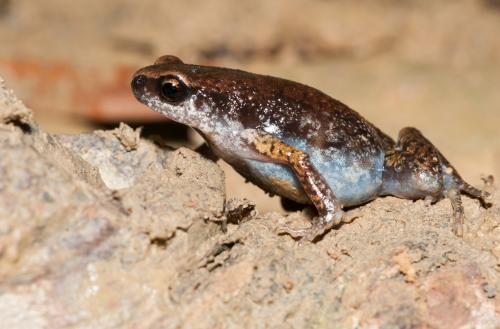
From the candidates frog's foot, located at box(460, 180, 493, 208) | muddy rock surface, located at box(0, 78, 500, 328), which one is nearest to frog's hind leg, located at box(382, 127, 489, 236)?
frog's foot, located at box(460, 180, 493, 208)

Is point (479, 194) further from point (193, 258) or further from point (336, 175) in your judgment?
point (193, 258)

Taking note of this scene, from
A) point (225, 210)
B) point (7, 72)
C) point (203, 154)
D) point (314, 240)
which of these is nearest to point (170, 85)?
point (203, 154)

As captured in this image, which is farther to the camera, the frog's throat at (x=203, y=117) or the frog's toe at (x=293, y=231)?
the frog's throat at (x=203, y=117)

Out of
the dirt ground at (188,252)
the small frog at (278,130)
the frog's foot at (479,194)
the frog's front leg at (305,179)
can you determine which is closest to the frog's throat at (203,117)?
the small frog at (278,130)

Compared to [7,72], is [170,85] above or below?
below

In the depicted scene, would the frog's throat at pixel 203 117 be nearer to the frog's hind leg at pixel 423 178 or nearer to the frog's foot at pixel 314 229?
the frog's foot at pixel 314 229

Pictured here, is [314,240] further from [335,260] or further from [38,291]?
[38,291]

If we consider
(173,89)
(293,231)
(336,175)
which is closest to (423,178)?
(336,175)
